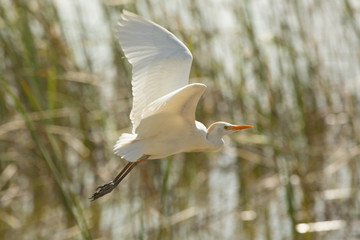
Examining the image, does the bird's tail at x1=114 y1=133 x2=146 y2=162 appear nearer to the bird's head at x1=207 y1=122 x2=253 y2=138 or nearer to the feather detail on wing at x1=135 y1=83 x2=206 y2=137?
the feather detail on wing at x1=135 y1=83 x2=206 y2=137

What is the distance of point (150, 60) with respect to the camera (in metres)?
3.35

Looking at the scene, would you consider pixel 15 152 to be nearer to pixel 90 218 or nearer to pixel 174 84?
pixel 90 218

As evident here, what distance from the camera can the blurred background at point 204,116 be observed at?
4.83 metres

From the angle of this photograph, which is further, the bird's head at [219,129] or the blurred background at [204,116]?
the blurred background at [204,116]

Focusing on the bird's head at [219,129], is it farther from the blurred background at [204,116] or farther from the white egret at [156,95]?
the blurred background at [204,116]

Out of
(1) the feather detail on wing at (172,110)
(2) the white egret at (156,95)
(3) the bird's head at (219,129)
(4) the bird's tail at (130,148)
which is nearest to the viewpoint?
(1) the feather detail on wing at (172,110)

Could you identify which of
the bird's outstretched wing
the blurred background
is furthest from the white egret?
the blurred background

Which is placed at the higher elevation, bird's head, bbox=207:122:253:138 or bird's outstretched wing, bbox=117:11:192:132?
bird's outstretched wing, bbox=117:11:192:132

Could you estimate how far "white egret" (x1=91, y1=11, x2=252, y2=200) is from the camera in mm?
3215

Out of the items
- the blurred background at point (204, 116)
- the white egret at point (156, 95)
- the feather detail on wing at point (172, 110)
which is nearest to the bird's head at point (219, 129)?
the white egret at point (156, 95)

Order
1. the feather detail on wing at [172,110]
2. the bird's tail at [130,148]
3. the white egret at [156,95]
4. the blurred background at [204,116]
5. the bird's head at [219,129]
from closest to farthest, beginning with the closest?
the feather detail on wing at [172,110]
the bird's tail at [130,148]
the white egret at [156,95]
the bird's head at [219,129]
the blurred background at [204,116]

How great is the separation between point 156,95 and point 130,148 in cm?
33

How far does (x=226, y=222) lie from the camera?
16.5 feet

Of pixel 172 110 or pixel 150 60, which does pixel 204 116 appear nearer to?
pixel 150 60
